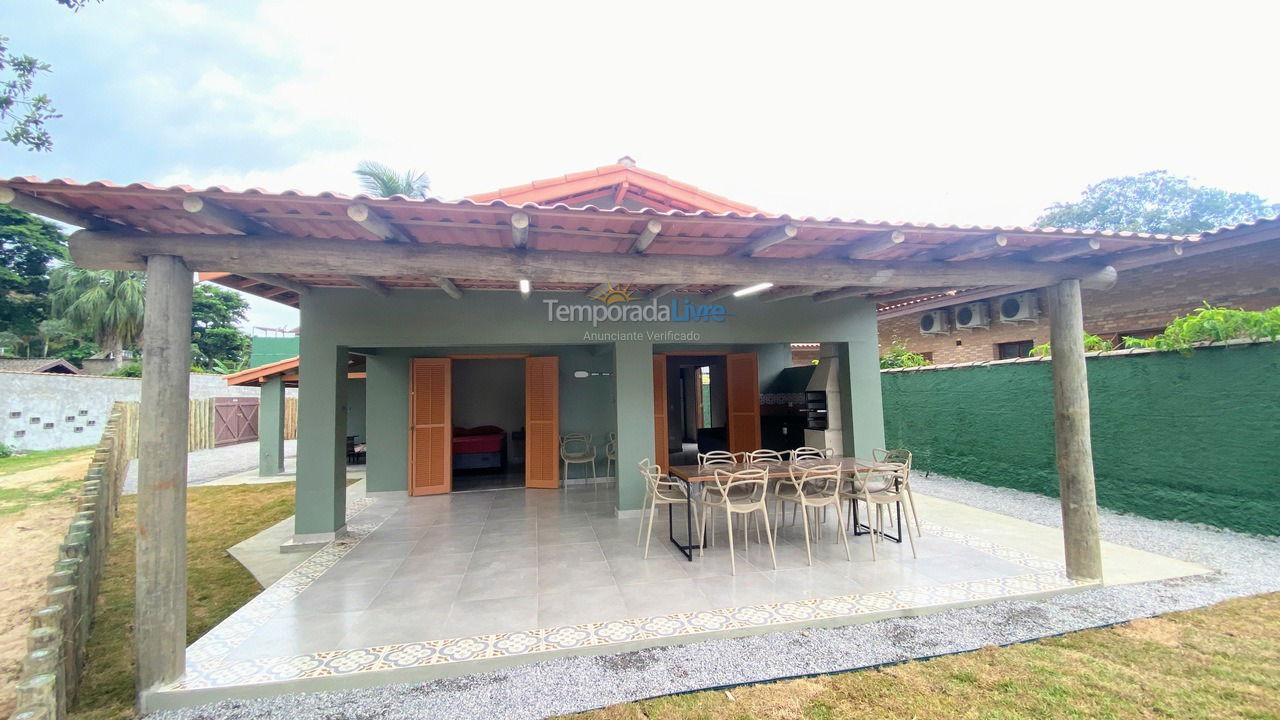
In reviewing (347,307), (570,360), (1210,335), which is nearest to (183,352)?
(347,307)

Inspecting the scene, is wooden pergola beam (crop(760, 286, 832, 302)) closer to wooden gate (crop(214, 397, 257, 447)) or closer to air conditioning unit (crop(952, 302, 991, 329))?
air conditioning unit (crop(952, 302, 991, 329))

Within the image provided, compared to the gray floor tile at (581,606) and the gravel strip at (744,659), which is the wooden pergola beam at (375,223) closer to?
the gravel strip at (744,659)

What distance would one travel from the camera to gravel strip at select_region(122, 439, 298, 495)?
9.49 m

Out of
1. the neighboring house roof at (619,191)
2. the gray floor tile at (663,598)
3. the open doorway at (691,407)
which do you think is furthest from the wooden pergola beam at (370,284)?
the open doorway at (691,407)

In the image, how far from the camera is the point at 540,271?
3.09 metres

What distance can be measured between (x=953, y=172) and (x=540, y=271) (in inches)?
1018

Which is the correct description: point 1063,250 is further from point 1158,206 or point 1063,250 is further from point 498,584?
Answer: point 1158,206

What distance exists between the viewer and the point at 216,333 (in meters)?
25.8

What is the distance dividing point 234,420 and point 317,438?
50.4 feet

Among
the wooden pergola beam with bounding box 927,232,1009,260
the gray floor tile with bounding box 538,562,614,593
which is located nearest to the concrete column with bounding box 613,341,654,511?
the gray floor tile with bounding box 538,562,614,593

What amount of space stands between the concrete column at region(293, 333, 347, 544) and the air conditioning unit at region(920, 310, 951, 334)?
1045cm

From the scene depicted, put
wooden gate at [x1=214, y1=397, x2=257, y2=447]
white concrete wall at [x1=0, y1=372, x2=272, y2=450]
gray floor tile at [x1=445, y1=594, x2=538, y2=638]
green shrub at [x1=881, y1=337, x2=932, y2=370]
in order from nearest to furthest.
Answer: gray floor tile at [x1=445, y1=594, x2=538, y2=638]
green shrub at [x1=881, y1=337, x2=932, y2=370]
white concrete wall at [x1=0, y1=372, x2=272, y2=450]
wooden gate at [x1=214, y1=397, x2=257, y2=447]

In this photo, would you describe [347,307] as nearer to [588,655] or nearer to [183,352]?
[183,352]

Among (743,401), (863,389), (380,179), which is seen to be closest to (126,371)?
(380,179)
